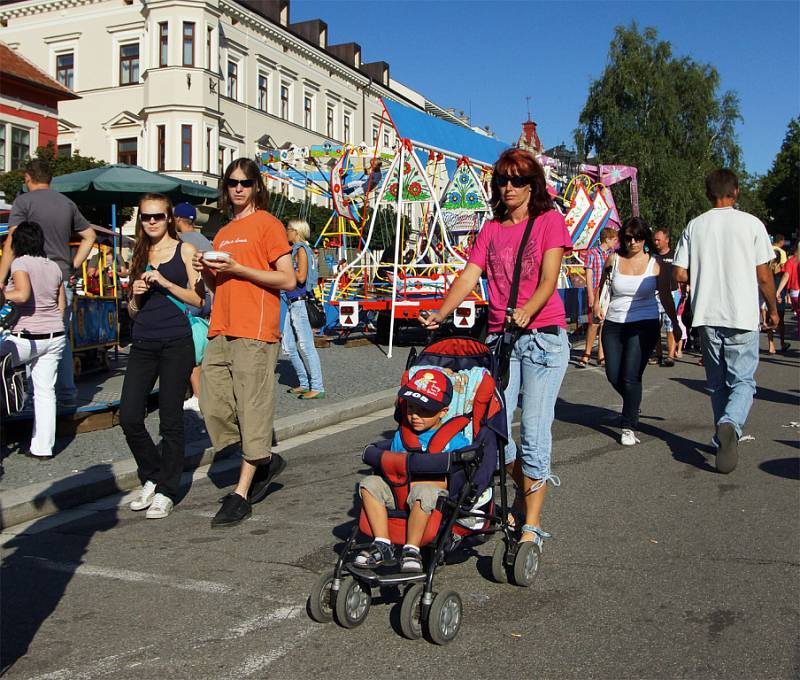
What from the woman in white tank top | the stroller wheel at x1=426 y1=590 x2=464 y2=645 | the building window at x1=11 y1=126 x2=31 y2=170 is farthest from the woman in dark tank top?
the building window at x1=11 y1=126 x2=31 y2=170

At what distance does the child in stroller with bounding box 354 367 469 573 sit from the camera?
3771 mm

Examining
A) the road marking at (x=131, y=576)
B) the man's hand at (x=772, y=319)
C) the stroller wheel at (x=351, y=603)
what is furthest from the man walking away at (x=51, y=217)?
the man's hand at (x=772, y=319)

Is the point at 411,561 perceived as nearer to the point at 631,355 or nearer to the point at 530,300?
the point at 530,300

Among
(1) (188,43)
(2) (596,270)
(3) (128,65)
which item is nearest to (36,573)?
(2) (596,270)

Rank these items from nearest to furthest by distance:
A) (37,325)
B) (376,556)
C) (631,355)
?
(376,556)
(37,325)
(631,355)

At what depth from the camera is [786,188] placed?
2921 inches

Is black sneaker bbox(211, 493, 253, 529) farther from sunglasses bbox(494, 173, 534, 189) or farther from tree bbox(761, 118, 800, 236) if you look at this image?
tree bbox(761, 118, 800, 236)

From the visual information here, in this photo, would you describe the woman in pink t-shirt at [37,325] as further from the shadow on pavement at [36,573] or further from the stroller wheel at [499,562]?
the stroller wheel at [499,562]

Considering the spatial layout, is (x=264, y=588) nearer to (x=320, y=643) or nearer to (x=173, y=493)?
(x=320, y=643)

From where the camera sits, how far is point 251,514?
5.56 metres

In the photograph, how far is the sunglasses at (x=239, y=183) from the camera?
5.45m

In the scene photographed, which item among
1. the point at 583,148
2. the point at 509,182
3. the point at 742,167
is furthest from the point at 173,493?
the point at 742,167

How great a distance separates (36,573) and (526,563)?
2398mm

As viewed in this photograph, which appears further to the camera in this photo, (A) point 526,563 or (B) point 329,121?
(B) point 329,121
